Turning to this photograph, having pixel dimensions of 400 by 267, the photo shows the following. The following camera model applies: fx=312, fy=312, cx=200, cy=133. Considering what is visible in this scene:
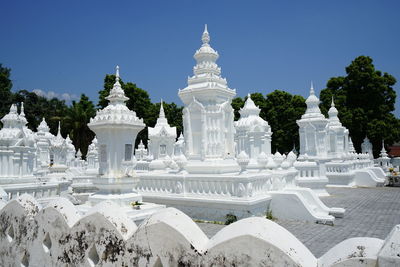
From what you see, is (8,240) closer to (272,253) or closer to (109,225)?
(109,225)

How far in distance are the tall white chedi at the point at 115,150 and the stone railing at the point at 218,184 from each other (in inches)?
137

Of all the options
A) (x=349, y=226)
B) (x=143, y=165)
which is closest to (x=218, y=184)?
(x=349, y=226)

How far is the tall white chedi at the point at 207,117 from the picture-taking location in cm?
1393

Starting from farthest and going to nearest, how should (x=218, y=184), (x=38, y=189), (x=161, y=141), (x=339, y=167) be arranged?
(x=161, y=141)
(x=339, y=167)
(x=38, y=189)
(x=218, y=184)

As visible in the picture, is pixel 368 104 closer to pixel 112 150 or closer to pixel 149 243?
pixel 112 150

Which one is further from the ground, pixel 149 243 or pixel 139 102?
pixel 139 102

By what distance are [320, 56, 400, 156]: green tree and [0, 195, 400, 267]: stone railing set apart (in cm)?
3596

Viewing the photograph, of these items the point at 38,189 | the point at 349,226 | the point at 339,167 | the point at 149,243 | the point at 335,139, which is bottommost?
the point at 349,226

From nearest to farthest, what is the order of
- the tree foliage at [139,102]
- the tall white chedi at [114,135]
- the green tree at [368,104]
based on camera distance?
the tall white chedi at [114,135] → the green tree at [368,104] → the tree foliage at [139,102]

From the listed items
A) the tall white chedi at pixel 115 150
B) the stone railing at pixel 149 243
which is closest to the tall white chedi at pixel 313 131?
the tall white chedi at pixel 115 150

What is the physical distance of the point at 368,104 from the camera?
117 feet

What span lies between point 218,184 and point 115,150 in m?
4.09

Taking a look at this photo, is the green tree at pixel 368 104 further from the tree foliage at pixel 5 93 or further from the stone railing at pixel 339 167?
the tree foliage at pixel 5 93

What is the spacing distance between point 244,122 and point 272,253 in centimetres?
2282
